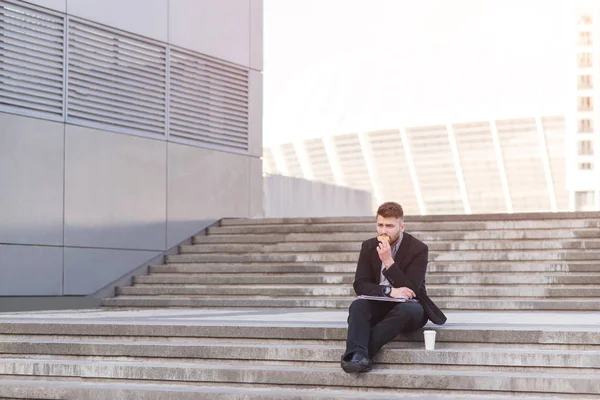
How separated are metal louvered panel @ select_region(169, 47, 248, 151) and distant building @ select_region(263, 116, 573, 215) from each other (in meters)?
39.6

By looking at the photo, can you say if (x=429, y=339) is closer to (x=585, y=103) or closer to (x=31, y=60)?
(x=31, y=60)

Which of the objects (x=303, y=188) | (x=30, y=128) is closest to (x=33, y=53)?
(x=30, y=128)

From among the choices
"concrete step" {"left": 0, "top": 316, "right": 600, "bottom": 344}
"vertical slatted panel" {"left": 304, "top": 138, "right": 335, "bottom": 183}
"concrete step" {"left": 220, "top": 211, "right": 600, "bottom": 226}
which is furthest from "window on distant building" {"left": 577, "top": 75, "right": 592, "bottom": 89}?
"concrete step" {"left": 0, "top": 316, "right": 600, "bottom": 344}

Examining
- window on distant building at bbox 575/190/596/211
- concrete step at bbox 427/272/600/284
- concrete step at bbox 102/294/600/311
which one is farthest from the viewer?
window on distant building at bbox 575/190/596/211

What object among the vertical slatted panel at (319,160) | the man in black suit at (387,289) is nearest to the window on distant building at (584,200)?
the vertical slatted panel at (319,160)

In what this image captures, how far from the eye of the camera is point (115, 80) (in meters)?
15.2

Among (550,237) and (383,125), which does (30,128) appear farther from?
(383,125)

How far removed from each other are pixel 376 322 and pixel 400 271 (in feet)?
1.44

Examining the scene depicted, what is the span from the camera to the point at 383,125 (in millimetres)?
58938

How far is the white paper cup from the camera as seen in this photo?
25.2 ft

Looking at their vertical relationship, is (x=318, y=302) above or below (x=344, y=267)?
below

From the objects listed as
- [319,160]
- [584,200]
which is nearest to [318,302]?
[584,200]

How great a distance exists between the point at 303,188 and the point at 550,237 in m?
11.3

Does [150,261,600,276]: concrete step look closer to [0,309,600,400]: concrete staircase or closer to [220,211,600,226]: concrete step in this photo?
[220,211,600,226]: concrete step
